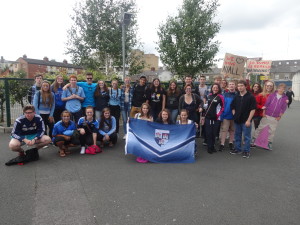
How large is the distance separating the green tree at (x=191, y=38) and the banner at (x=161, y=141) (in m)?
9.85

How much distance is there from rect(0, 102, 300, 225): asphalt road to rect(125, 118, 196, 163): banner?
25 cm

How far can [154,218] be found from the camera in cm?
Answer: 292

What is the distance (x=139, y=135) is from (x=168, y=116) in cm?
89

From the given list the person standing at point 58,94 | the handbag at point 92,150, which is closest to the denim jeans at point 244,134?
the handbag at point 92,150

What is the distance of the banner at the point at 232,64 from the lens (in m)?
9.52

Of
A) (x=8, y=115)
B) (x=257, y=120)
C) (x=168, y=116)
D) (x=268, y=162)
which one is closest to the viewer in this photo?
(x=268, y=162)

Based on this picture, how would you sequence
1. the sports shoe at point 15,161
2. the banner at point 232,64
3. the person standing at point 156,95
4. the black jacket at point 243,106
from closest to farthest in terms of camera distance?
the sports shoe at point 15,161 → the black jacket at point 243,106 → the person standing at point 156,95 → the banner at point 232,64

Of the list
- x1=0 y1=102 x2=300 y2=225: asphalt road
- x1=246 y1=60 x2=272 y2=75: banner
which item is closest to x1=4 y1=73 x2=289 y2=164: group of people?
x1=0 y1=102 x2=300 y2=225: asphalt road

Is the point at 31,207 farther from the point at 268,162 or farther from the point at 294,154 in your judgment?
the point at 294,154

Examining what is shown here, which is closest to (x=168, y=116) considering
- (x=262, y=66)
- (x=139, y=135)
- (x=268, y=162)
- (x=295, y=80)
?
(x=139, y=135)

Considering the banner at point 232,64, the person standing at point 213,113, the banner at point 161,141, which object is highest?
the banner at point 232,64

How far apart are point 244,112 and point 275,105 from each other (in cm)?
131

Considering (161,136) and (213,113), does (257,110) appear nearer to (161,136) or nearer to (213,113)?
(213,113)

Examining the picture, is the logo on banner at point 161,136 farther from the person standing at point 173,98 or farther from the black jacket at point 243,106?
the black jacket at point 243,106
